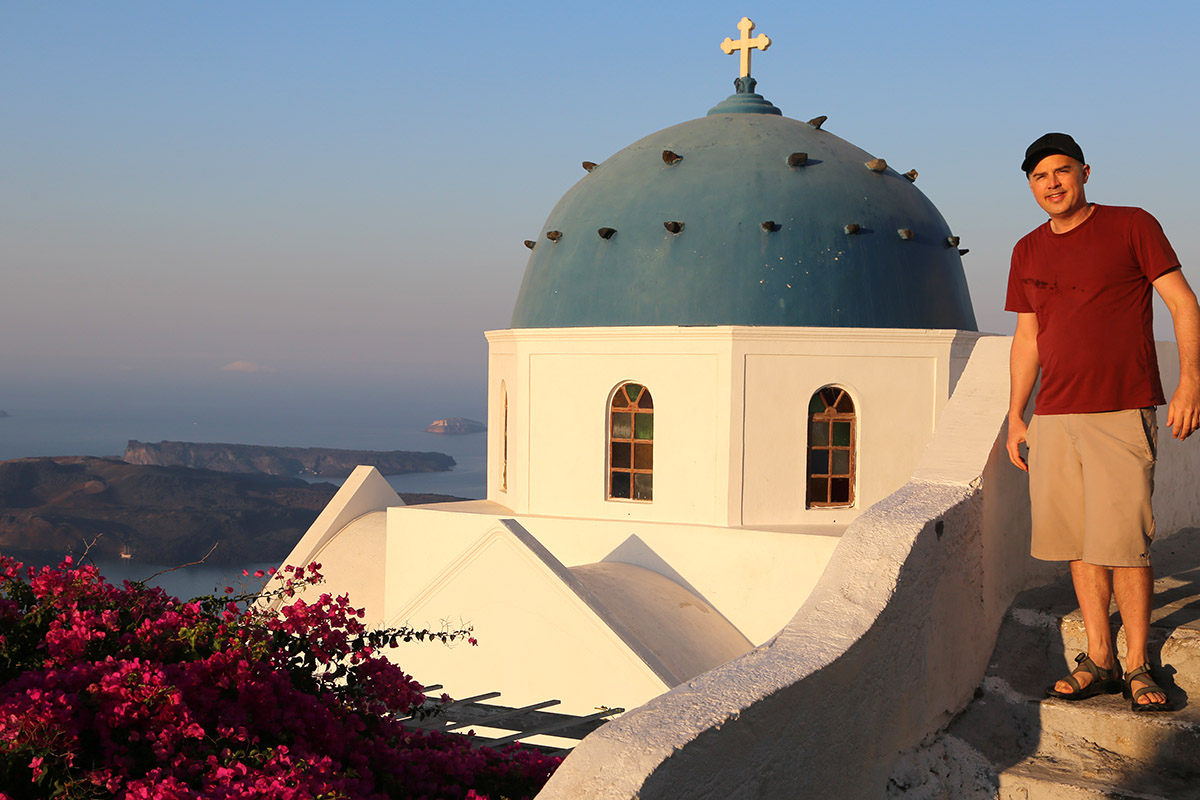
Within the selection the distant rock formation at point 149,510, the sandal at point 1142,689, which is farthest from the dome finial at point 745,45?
the distant rock formation at point 149,510

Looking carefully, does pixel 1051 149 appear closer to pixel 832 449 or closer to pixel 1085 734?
pixel 1085 734

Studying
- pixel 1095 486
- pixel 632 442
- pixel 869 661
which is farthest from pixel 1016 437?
pixel 632 442

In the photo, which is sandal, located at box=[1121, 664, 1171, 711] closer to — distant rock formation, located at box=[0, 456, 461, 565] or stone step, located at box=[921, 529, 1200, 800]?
stone step, located at box=[921, 529, 1200, 800]

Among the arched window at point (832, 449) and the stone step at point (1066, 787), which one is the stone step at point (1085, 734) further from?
the arched window at point (832, 449)

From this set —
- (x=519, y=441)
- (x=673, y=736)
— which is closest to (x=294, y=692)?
(x=673, y=736)

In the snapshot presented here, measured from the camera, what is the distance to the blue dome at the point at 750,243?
10.7 meters

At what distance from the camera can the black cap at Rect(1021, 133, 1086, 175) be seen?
3.58 meters

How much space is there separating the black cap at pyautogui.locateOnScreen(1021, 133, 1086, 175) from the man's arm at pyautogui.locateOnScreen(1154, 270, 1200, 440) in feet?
1.66

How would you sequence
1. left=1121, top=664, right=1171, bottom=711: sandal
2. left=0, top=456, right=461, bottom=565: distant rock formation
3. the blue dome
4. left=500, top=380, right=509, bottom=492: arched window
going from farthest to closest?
1. left=0, top=456, right=461, bottom=565: distant rock formation
2. left=500, top=380, right=509, bottom=492: arched window
3. the blue dome
4. left=1121, top=664, right=1171, bottom=711: sandal

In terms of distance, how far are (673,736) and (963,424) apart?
7.62 feet

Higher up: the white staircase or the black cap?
the black cap

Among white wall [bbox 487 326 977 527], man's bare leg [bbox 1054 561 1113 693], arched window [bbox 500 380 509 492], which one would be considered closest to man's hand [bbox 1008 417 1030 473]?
man's bare leg [bbox 1054 561 1113 693]

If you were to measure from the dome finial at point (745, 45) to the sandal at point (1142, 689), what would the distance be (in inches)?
424

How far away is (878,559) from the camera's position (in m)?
3.39
